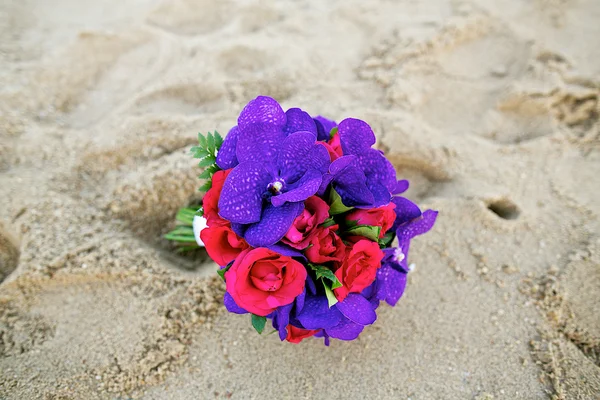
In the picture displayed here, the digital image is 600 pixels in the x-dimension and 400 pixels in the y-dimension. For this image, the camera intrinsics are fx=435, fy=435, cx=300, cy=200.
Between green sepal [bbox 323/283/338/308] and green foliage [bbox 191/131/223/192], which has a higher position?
green foliage [bbox 191/131/223/192]

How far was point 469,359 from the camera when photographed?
142 centimetres

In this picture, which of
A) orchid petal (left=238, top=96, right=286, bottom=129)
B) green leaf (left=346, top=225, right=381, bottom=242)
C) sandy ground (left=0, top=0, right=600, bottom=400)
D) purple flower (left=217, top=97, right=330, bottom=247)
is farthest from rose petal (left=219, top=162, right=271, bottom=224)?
sandy ground (left=0, top=0, right=600, bottom=400)

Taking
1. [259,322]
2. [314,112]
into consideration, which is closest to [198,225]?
[259,322]

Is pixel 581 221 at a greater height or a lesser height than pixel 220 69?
lesser

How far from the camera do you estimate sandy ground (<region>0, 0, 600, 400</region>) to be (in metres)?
1.40

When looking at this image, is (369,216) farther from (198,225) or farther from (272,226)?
(198,225)

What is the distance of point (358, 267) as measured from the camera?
1.05 meters

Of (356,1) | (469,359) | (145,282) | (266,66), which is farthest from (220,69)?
(469,359)

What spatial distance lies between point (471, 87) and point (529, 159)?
0.49 metres

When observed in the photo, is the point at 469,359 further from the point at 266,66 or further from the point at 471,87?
the point at 266,66

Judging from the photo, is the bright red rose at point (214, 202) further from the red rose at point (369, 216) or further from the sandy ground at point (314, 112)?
the sandy ground at point (314, 112)

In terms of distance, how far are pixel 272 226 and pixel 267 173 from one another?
14 centimetres

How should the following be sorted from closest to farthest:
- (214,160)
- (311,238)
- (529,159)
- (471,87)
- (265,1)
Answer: (311,238) < (214,160) < (529,159) < (471,87) < (265,1)

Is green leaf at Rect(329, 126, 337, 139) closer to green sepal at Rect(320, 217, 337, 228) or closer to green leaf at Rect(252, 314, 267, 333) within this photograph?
green sepal at Rect(320, 217, 337, 228)
